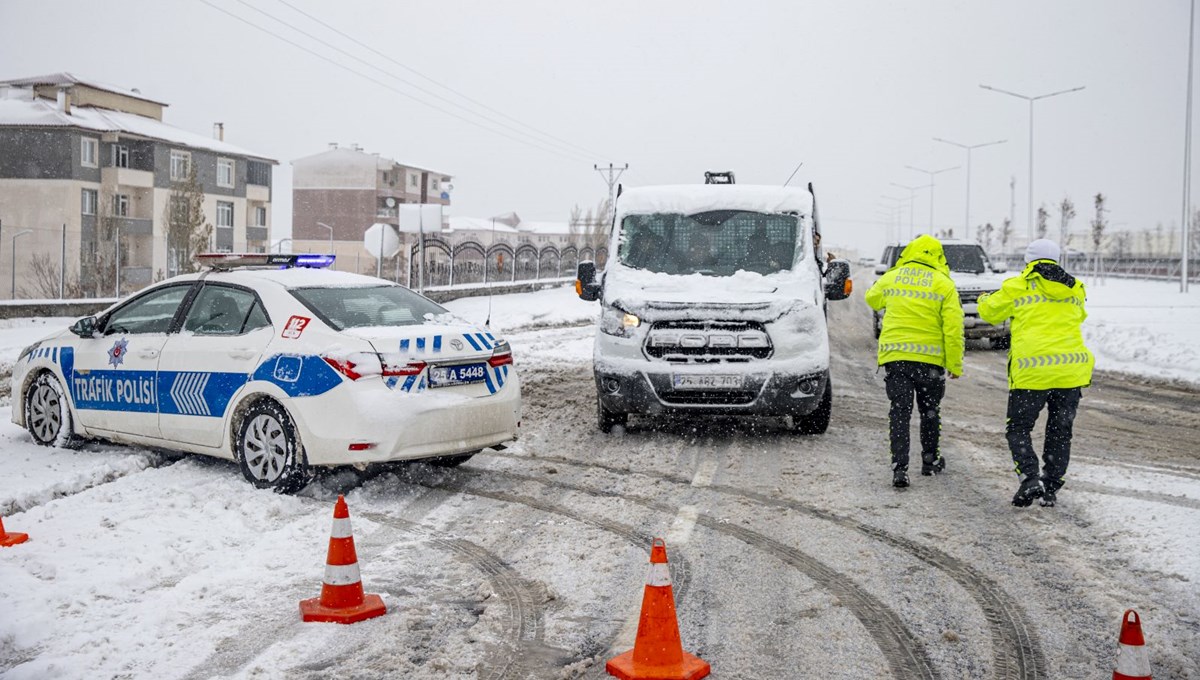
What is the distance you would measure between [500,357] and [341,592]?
10.3 feet

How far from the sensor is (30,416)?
8758mm

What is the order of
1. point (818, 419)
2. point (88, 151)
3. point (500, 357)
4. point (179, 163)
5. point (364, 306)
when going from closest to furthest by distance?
point (364, 306) → point (500, 357) → point (818, 419) → point (88, 151) → point (179, 163)

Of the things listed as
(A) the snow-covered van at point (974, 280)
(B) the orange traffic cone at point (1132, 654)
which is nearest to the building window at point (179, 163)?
(A) the snow-covered van at point (974, 280)

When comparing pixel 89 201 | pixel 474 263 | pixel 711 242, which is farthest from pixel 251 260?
pixel 89 201

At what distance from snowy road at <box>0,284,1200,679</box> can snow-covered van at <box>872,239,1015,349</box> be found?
33.0 ft

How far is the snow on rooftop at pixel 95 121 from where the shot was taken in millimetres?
50031

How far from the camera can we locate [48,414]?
8.59 m

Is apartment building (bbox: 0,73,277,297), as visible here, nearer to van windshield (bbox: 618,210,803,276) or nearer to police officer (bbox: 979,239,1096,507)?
van windshield (bbox: 618,210,803,276)

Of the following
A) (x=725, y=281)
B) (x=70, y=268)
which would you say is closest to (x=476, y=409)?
(x=725, y=281)

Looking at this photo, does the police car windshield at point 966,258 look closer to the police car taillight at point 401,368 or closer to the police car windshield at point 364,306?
the police car windshield at point 364,306

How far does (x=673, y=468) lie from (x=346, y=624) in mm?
4051

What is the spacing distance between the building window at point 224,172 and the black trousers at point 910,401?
60.5 metres

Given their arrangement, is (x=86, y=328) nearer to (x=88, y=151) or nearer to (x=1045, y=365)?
(x=1045, y=365)

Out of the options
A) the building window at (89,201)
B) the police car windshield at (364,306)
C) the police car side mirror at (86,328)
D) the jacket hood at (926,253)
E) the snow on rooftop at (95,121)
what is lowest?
the police car side mirror at (86,328)
